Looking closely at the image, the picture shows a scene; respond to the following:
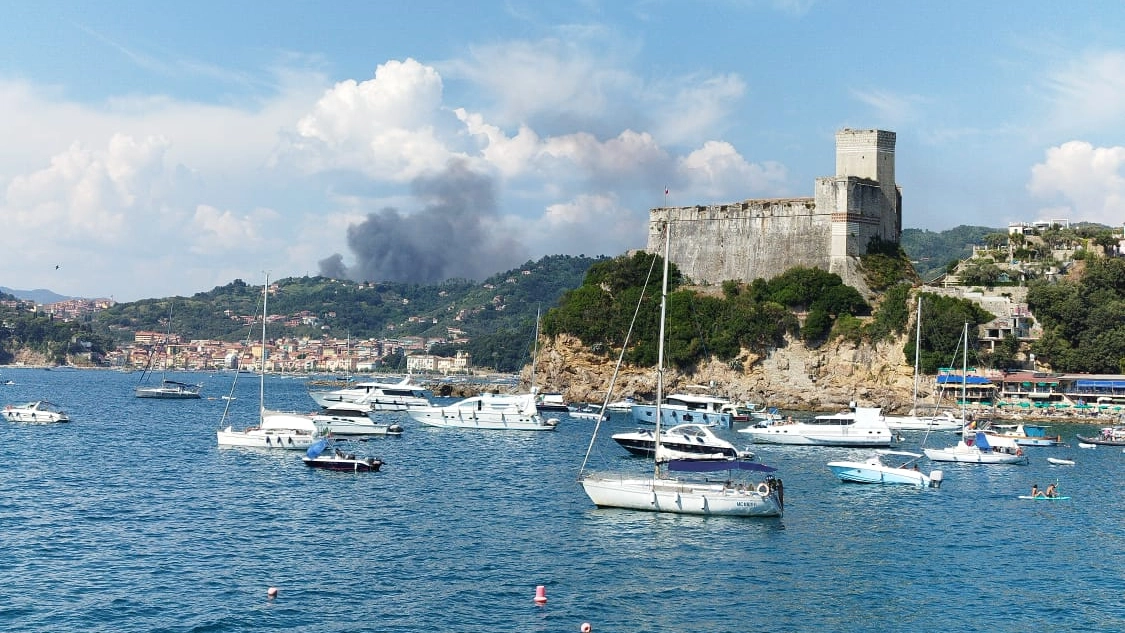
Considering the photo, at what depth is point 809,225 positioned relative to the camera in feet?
288

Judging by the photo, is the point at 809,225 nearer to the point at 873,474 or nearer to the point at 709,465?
the point at 873,474

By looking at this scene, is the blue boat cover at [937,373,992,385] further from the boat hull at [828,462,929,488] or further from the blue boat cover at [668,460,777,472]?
the blue boat cover at [668,460,777,472]

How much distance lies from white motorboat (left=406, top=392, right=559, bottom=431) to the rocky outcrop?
80.8 feet

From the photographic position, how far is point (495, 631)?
2184cm

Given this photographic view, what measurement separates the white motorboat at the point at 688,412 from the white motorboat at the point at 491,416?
6343 mm

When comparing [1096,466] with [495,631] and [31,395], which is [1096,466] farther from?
[31,395]

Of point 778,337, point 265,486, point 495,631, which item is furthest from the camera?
point 778,337

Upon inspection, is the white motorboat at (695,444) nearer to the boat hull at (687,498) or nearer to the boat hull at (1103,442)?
the boat hull at (687,498)

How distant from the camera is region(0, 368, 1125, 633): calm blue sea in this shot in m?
23.2

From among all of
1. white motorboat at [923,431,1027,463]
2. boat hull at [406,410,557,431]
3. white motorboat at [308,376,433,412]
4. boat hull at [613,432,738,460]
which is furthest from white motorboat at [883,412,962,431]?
white motorboat at [308,376,433,412]

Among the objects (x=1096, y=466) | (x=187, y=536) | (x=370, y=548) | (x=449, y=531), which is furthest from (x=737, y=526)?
(x=1096, y=466)

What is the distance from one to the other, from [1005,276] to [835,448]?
40093 millimetres

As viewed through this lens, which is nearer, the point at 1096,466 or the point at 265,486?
the point at 265,486

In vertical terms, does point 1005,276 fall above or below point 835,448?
above
